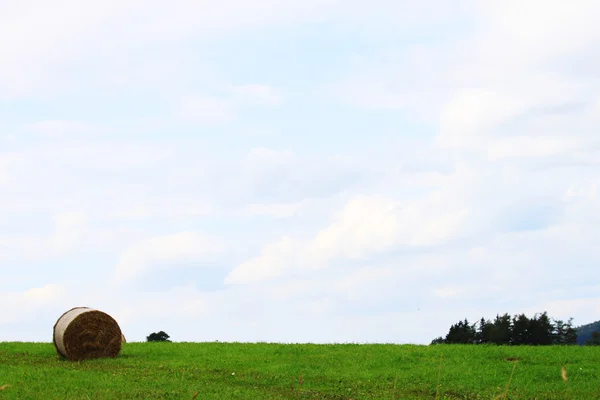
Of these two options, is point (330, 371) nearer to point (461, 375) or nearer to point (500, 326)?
point (461, 375)

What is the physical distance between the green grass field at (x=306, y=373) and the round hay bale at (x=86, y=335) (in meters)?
0.74

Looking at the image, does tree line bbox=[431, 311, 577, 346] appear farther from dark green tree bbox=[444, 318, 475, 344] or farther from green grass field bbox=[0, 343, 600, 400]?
green grass field bbox=[0, 343, 600, 400]

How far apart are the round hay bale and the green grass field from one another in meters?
0.74

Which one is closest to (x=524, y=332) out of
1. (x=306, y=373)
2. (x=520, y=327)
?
(x=520, y=327)

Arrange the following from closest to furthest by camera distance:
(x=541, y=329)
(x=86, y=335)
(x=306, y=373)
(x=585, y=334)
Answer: (x=306, y=373)
(x=86, y=335)
(x=541, y=329)
(x=585, y=334)

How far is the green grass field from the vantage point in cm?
1825

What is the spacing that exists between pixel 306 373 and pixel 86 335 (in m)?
10.1

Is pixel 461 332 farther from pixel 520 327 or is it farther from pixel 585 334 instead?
pixel 585 334

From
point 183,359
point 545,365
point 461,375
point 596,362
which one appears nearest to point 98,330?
point 183,359

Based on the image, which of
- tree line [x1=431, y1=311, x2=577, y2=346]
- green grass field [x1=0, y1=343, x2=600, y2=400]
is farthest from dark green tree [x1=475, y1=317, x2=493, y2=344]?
green grass field [x1=0, y1=343, x2=600, y2=400]

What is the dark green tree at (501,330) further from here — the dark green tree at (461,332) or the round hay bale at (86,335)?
the round hay bale at (86,335)

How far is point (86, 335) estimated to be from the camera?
27078 mm

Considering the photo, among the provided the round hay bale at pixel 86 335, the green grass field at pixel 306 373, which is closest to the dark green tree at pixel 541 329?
the green grass field at pixel 306 373

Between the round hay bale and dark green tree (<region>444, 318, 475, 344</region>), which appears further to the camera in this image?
dark green tree (<region>444, 318, 475, 344</region>)
